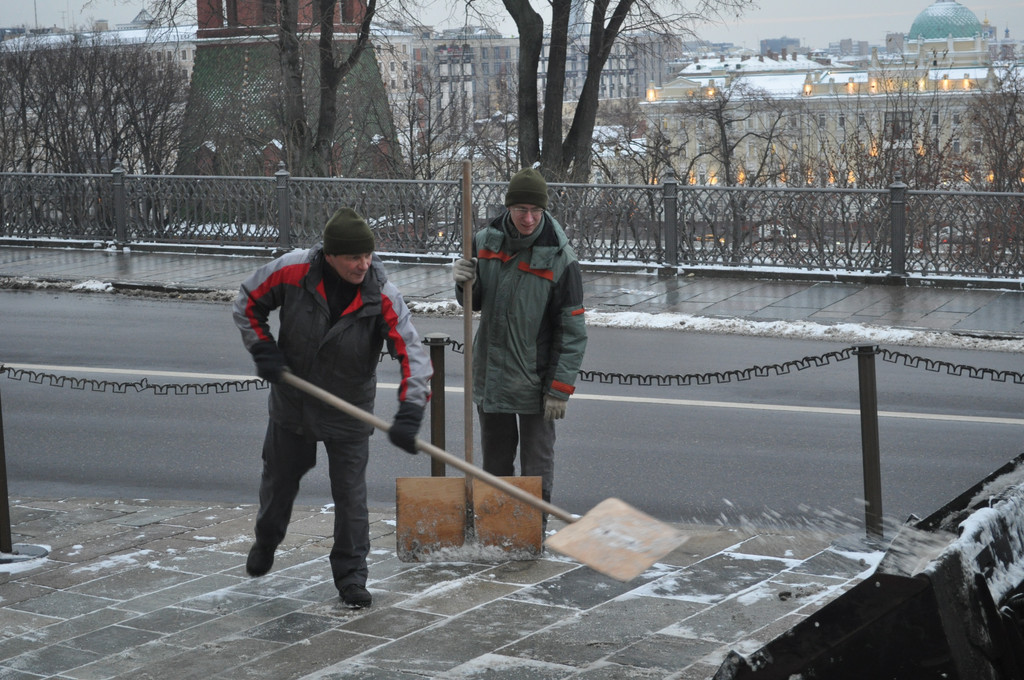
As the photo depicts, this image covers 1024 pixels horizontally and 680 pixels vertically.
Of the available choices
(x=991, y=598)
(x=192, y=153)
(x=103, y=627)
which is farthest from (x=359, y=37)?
(x=991, y=598)

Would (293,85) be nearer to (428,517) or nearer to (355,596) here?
(428,517)

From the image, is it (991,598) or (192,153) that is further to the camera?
(192,153)

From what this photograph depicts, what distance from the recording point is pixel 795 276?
1636cm

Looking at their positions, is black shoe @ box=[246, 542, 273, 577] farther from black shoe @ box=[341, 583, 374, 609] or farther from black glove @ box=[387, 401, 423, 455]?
black glove @ box=[387, 401, 423, 455]

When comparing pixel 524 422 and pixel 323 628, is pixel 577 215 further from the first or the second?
pixel 323 628

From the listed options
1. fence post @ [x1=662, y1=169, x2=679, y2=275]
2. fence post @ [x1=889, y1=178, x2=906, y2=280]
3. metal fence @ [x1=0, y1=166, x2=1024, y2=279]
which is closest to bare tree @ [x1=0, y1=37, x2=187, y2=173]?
metal fence @ [x1=0, y1=166, x2=1024, y2=279]

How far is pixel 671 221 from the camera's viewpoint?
667 inches

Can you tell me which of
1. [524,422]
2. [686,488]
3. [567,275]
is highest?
[567,275]

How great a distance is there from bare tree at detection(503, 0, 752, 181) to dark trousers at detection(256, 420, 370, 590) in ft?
67.1

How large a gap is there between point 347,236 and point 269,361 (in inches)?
23.8

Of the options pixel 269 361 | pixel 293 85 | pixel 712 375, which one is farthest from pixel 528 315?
pixel 293 85

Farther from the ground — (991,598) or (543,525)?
(991,598)

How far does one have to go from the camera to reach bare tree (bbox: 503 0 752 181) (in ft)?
85.0

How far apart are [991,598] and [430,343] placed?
401 centimetres
